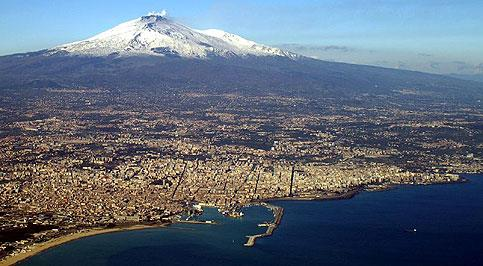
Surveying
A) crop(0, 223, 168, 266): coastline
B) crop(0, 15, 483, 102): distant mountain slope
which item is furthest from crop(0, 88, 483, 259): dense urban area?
crop(0, 15, 483, 102): distant mountain slope

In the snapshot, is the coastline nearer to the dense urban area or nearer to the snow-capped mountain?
the dense urban area

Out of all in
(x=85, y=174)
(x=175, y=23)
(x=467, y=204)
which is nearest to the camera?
(x=467, y=204)

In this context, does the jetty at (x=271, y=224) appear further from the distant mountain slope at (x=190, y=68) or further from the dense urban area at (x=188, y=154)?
the distant mountain slope at (x=190, y=68)

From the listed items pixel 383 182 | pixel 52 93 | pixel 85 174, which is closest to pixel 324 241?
pixel 383 182

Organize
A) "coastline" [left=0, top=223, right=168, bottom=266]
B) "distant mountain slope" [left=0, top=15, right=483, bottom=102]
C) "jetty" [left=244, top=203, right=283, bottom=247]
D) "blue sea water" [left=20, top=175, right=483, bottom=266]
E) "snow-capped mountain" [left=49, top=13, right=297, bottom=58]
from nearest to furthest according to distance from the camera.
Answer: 1. "coastline" [left=0, top=223, right=168, bottom=266]
2. "blue sea water" [left=20, top=175, right=483, bottom=266]
3. "jetty" [left=244, top=203, right=283, bottom=247]
4. "distant mountain slope" [left=0, top=15, right=483, bottom=102]
5. "snow-capped mountain" [left=49, top=13, right=297, bottom=58]

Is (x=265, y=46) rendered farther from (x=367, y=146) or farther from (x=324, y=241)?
(x=324, y=241)

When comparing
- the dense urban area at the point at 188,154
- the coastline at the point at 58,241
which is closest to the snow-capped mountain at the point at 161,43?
the dense urban area at the point at 188,154

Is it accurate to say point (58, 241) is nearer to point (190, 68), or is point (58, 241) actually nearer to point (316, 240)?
point (316, 240)
